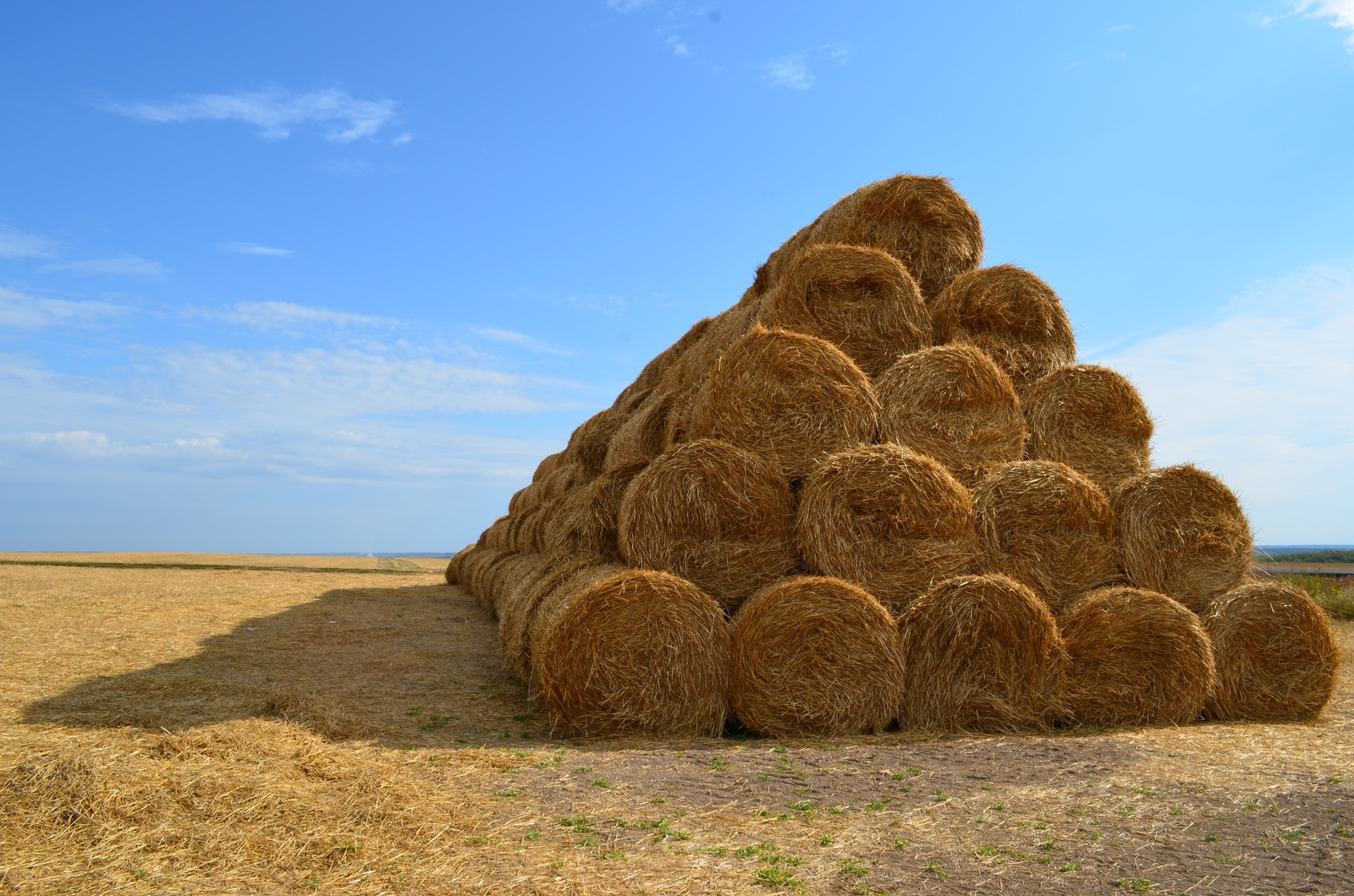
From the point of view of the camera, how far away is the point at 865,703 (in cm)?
598

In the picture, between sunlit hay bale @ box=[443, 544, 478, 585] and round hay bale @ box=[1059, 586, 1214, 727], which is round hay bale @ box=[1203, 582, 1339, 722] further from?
sunlit hay bale @ box=[443, 544, 478, 585]

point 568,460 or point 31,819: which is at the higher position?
point 568,460

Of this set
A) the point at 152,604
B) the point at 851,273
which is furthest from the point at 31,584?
the point at 851,273

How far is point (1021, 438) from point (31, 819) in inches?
261

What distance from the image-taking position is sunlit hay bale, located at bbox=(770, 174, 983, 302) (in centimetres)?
796

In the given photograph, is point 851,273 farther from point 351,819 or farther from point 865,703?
point 351,819

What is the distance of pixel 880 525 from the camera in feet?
20.7

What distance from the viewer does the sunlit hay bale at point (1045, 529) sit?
6.62 metres

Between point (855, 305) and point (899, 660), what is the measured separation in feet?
9.68

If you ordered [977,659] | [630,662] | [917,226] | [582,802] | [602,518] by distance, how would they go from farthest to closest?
[917,226], [602,518], [977,659], [630,662], [582,802]

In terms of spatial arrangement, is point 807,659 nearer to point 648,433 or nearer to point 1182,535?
point 648,433

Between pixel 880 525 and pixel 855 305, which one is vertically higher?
pixel 855 305

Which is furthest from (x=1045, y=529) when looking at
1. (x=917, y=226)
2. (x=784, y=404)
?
(x=917, y=226)

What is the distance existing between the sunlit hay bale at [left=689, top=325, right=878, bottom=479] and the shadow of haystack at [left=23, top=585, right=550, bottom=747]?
2.49 m
